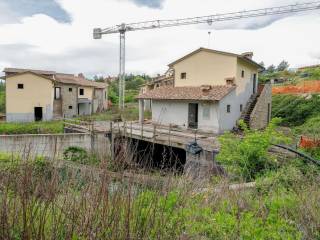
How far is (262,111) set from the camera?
878 inches

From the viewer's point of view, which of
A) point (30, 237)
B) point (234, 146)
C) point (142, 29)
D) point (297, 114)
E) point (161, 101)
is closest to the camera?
point (30, 237)

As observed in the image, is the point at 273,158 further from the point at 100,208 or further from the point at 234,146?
the point at 100,208

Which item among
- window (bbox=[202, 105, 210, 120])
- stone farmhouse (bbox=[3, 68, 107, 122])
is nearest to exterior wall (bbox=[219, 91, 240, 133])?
window (bbox=[202, 105, 210, 120])

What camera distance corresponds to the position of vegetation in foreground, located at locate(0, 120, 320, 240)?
7.18ft

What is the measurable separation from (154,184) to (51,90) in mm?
31694

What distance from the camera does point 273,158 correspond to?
A: 9.30 m

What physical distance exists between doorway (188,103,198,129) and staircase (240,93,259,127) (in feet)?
11.6

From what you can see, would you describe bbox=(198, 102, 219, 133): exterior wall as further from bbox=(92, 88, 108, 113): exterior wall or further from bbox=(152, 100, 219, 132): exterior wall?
bbox=(92, 88, 108, 113): exterior wall

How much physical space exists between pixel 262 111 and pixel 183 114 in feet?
23.7

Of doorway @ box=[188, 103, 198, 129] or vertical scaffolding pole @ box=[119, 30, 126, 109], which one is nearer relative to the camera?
doorway @ box=[188, 103, 198, 129]

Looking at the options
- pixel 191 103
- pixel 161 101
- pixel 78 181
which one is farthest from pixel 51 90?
pixel 78 181

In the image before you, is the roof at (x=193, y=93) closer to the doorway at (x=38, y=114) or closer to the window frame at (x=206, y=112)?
the window frame at (x=206, y=112)

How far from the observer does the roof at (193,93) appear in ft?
59.9

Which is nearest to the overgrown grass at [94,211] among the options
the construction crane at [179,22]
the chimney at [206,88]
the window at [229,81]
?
the chimney at [206,88]
